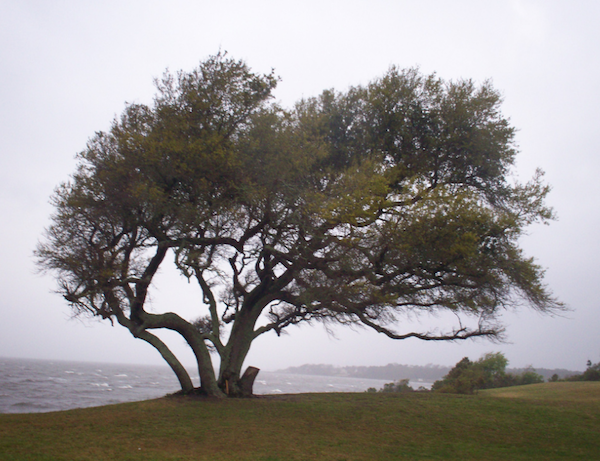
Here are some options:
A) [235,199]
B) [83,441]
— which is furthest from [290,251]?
[83,441]

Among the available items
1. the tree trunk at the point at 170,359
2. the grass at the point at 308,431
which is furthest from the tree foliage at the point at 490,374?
the tree trunk at the point at 170,359

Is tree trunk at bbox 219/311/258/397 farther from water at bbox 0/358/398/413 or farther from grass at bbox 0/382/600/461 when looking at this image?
water at bbox 0/358/398/413

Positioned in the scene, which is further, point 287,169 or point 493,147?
point 493,147

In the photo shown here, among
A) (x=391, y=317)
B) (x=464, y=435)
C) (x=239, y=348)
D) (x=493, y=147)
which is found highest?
(x=493, y=147)

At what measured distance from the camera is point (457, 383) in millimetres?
25281

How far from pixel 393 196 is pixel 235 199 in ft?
18.5

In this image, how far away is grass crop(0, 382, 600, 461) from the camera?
898cm

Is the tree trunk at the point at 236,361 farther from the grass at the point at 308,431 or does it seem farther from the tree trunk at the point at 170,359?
Result: the tree trunk at the point at 170,359

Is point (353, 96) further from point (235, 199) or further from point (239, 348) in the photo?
point (239, 348)

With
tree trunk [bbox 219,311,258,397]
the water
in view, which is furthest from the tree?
the water

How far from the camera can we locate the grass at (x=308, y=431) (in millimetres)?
8984

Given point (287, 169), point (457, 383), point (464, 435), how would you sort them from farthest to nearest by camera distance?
point (457, 383) < point (287, 169) < point (464, 435)

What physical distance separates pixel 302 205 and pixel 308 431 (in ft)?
23.0

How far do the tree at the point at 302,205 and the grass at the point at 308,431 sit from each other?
8.78 ft
